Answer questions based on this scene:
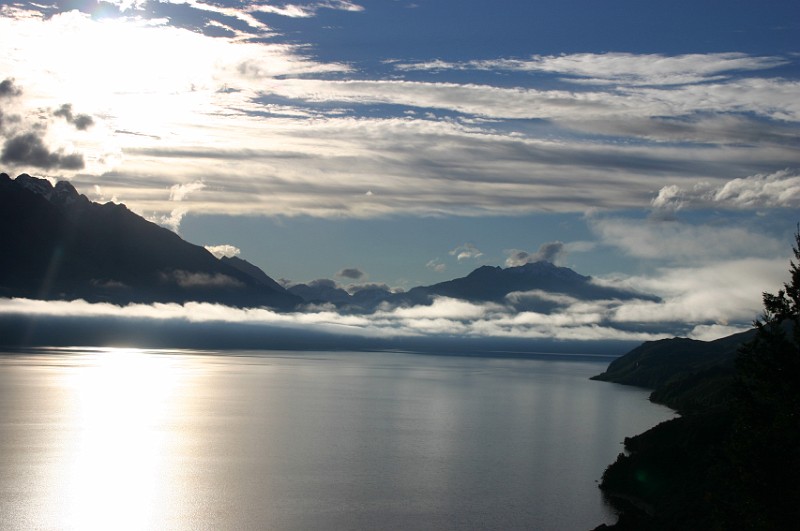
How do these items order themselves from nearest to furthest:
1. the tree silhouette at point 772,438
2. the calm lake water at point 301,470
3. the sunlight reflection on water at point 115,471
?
the tree silhouette at point 772,438, the calm lake water at point 301,470, the sunlight reflection on water at point 115,471

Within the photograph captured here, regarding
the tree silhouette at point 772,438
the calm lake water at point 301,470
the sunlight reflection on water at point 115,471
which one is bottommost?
the sunlight reflection on water at point 115,471

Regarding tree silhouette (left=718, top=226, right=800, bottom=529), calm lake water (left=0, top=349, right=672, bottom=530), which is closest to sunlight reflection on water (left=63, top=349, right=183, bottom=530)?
calm lake water (left=0, top=349, right=672, bottom=530)

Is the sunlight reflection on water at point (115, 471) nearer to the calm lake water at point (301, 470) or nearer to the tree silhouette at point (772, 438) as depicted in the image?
the calm lake water at point (301, 470)

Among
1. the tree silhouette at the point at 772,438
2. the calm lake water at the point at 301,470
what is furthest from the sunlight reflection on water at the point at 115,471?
the tree silhouette at the point at 772,438

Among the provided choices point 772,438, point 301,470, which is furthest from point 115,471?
point 772,438

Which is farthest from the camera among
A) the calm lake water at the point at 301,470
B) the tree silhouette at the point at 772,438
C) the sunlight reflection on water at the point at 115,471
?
the sunlight reflection on water at the point at 115,471

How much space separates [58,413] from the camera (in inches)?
7052

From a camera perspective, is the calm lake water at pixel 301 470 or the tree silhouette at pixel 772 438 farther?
the calm lake water at pixel 301 470

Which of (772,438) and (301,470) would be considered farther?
(301,470)

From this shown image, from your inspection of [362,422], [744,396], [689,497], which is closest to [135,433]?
[362,422]

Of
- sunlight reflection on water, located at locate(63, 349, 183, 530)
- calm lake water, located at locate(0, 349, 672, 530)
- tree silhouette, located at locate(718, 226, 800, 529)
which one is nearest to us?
tree silhouette, located at locate(718, 226, 800, 529)

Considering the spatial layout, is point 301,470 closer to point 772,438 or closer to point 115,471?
point 115,471

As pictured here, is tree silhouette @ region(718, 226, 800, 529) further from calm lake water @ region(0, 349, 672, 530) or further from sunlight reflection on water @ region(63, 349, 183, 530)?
sunlight reflection on water @ region(63, 349, 183, 530)


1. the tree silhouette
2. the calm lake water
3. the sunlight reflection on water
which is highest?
the tree silhouette
